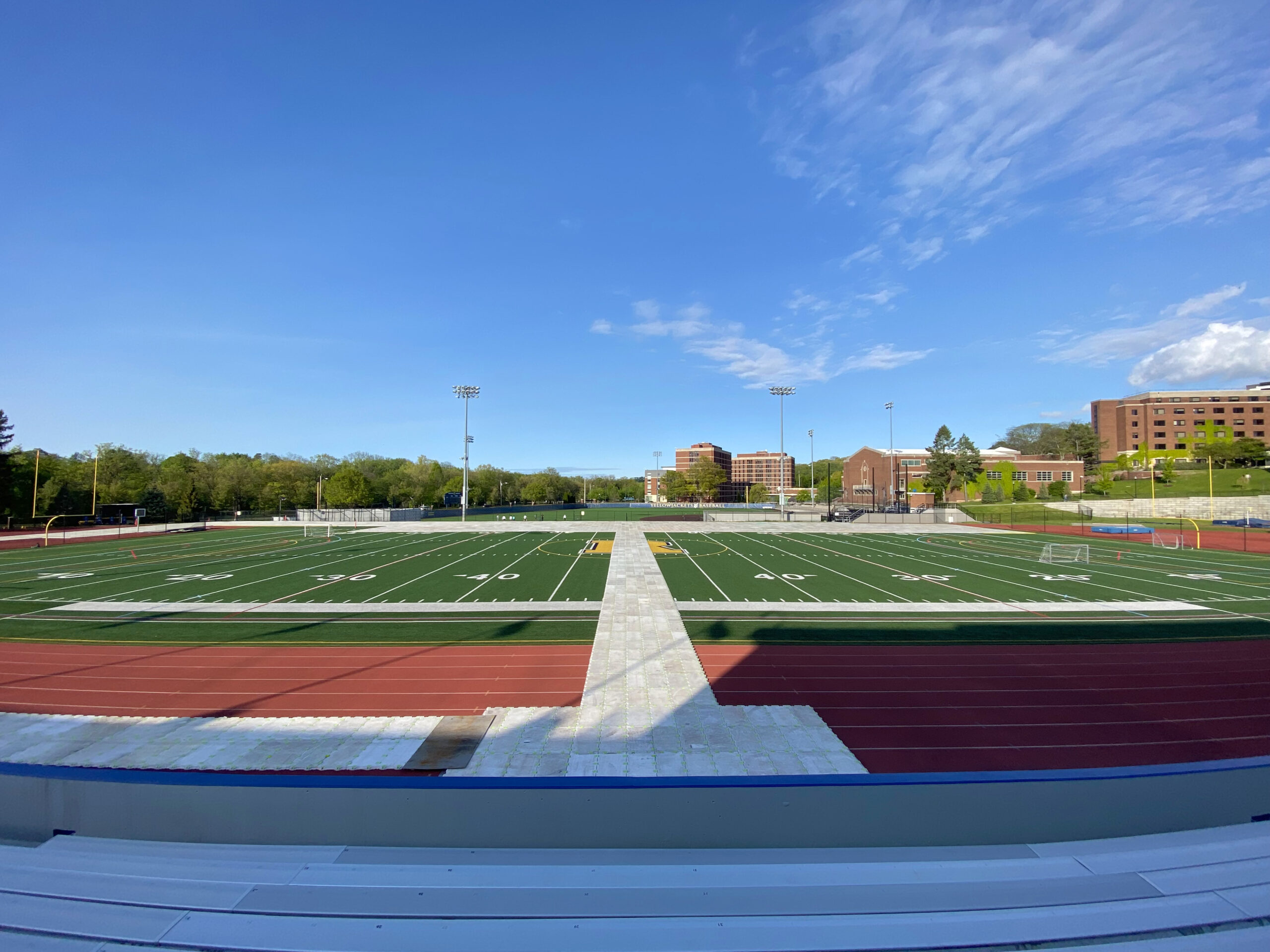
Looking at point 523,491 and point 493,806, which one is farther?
point 523,491

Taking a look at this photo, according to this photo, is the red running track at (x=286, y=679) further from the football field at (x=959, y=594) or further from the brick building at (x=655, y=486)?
the brick building at (x=655, y=486)

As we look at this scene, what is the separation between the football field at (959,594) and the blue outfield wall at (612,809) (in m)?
12.0

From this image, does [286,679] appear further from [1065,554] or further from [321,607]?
[1065,554]

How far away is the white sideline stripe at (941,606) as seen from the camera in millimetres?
17672

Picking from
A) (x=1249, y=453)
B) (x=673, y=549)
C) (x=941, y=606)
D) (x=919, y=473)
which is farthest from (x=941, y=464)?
(x=941, y=606)

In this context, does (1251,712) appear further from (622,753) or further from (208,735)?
(208,735)

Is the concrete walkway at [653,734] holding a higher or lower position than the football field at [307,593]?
lower

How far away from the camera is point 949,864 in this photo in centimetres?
238

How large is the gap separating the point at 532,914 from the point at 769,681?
33.2 ft

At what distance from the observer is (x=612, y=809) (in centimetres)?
245

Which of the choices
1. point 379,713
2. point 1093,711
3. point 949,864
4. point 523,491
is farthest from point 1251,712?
point 523,491

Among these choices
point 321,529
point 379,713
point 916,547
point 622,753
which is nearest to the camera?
point 622,753

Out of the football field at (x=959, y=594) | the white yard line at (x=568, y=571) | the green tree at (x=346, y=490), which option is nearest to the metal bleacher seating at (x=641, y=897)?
the football field at (x=959, y=594)

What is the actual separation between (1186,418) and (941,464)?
55.3 metres
